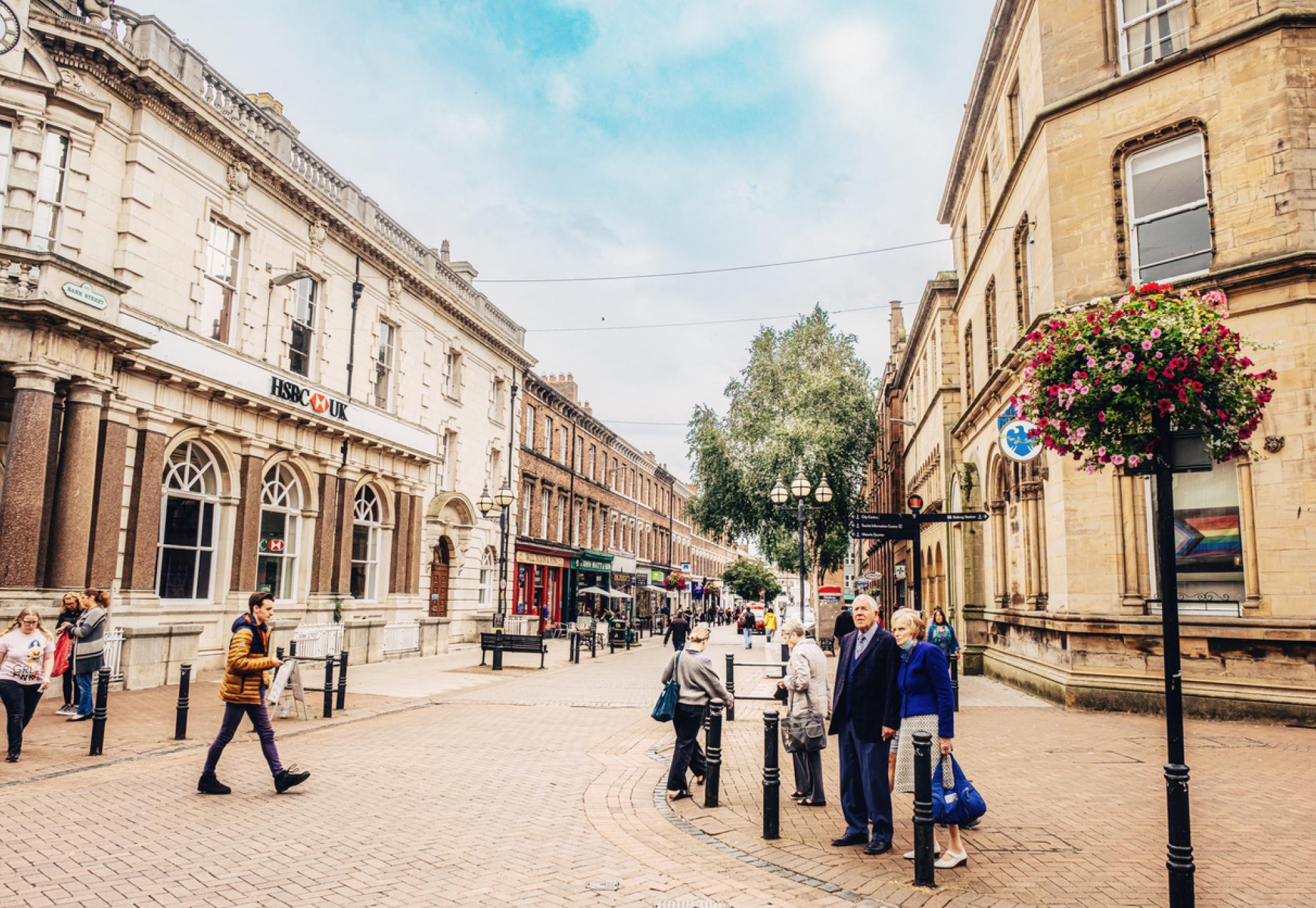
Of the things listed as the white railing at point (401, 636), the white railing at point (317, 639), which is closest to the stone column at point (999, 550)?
the white railing at point (317, 639)

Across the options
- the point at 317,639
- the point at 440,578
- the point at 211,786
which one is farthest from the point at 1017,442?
the point at 440,578

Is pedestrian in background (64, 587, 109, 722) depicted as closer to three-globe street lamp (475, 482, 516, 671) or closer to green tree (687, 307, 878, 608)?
three-globe street lamp (475, 482, 516, 671)

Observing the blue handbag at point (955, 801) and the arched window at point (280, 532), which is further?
the arched window at point (280, 532)

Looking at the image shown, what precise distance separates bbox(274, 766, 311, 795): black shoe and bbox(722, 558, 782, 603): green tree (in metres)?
76.8

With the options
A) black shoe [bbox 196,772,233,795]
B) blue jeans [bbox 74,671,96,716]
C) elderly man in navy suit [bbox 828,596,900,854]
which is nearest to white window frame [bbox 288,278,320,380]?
blue jeans [bbox 74,671,96,716]

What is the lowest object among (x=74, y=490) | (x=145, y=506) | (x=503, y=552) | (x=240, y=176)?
(x=503, y=552)

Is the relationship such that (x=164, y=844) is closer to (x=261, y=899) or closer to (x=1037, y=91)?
(x=261, y=899)

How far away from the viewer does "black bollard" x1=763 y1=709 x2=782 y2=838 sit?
6.41 metres

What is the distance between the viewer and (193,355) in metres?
15.8

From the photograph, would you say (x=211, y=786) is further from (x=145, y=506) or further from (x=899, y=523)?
(x=145, y=506)

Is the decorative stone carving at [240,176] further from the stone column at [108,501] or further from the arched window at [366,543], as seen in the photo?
the arched window at [366,543]

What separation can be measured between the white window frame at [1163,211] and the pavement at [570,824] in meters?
7.04

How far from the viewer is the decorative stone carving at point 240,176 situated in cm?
1720

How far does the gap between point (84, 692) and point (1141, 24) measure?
754 inches
